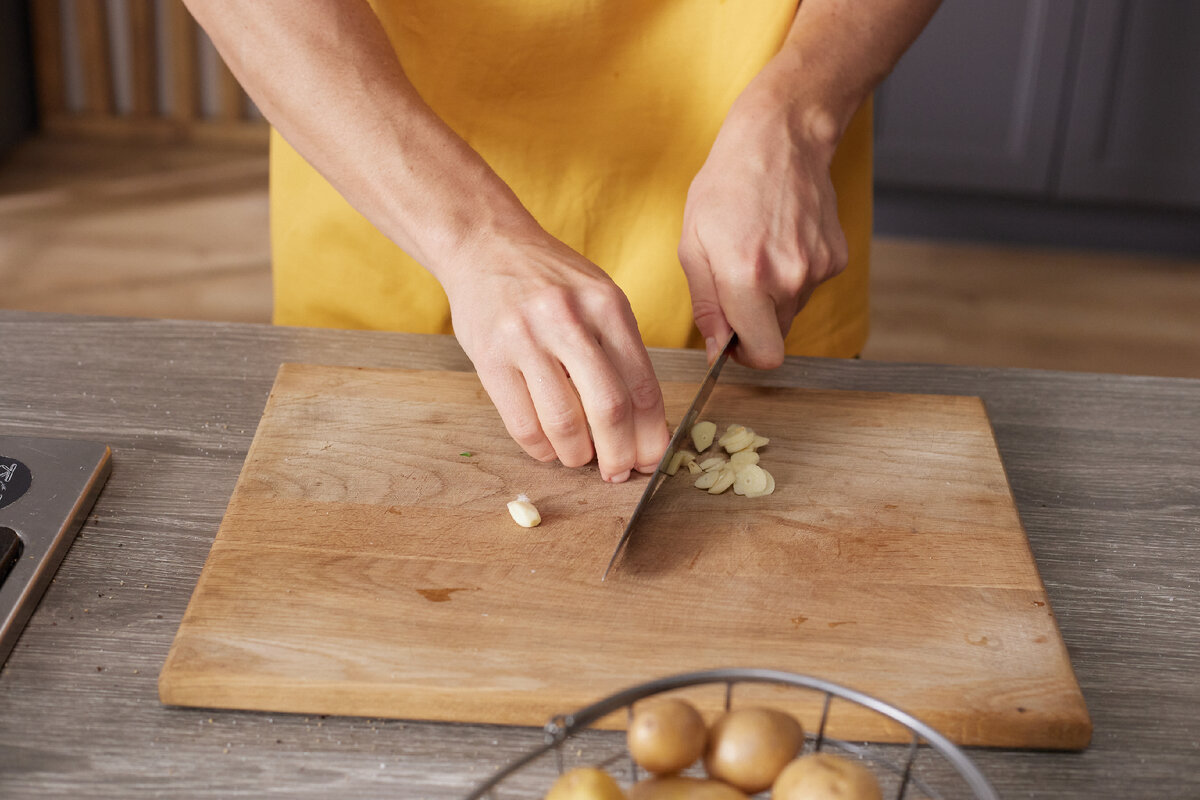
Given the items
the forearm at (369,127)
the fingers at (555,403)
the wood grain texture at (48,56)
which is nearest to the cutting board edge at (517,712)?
the fingers at (555,403)

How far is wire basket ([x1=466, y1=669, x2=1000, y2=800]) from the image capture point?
1.41 feet

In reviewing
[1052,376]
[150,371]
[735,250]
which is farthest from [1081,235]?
[150,371]

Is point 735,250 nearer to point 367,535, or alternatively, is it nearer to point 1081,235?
point 367,535

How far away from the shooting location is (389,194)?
2.78 ft

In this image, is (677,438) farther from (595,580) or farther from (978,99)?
(978,99)

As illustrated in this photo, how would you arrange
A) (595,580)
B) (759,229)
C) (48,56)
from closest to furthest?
1. (595,580)
2. (759,229)
3. (48,56)

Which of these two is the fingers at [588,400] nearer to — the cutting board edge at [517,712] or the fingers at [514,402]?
the fingers at [514,402]

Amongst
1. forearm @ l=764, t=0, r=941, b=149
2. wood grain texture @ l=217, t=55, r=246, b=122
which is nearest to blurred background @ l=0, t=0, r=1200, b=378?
wood grain texture @ l=217, t=55, r=246, b=122

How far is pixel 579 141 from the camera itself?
1094mm

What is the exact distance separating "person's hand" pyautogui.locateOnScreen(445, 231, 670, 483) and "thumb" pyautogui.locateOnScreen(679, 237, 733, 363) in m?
0.14

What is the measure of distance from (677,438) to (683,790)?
40cm

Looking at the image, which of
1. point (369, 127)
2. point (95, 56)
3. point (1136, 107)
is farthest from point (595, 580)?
point (95, 56)

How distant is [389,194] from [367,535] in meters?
0.28

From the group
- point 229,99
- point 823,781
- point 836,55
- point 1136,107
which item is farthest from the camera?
point 229,99
